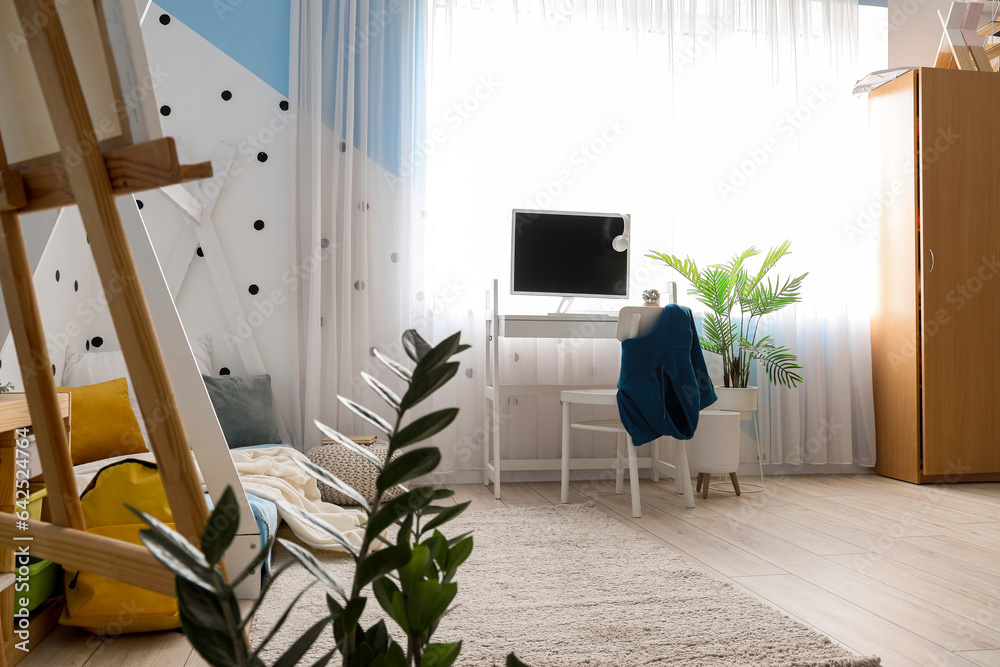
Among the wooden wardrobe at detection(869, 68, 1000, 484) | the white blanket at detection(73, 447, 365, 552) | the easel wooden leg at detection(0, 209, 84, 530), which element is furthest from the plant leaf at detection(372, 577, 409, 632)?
the wooden wardrobe at detection(869, 68, 1000, 484)

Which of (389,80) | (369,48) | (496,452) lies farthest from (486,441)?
(369,48)

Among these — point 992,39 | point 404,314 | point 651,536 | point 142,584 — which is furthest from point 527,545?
point 992,39

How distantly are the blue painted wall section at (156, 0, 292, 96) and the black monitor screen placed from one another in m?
1.35

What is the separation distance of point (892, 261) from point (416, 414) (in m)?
2.54

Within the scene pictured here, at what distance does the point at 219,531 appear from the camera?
1.01 ft

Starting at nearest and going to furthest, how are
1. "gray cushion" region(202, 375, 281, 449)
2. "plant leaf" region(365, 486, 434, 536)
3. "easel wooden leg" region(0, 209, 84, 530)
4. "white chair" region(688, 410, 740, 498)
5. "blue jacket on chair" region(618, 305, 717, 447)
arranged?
"plant leaf" region(365, 486, 434, 536) → "easel wooden leg" region(0, 209, 84, 530) → "blue jacket on chair" region(618, 305, 717, 447) → "gray cushion" region(202, 375, 281, 449) → "white chair" region(688, 410, 740, 498)

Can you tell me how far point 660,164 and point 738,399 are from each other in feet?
4.20

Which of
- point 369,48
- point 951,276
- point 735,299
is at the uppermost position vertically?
point 369,48

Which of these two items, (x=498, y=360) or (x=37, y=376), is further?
(x=498, y=360)

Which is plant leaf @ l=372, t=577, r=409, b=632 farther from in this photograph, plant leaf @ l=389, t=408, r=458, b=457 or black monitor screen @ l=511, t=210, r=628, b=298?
black monitor screen @ l=511, t=210, r=628, b=298

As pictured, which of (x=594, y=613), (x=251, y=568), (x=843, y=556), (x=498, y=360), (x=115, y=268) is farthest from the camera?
(x=498, y=360)

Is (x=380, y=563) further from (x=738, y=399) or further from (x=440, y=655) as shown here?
(x=738, y=399)

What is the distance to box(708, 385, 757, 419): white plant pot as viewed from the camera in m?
3.22

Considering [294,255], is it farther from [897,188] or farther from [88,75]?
[897,188]
